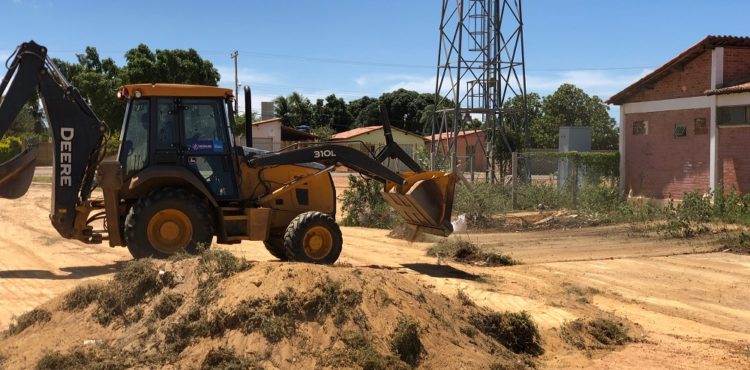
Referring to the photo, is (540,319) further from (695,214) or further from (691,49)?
(691,49)

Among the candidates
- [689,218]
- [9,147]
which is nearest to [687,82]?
[689,218]

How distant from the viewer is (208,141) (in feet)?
39.3

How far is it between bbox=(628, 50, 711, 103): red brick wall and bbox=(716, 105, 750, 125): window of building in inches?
36.1

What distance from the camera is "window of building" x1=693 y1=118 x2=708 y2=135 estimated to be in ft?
69.1

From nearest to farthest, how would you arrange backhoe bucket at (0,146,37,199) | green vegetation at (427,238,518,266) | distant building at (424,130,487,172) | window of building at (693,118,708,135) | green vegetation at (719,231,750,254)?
backhoe bucket at (0,146,37,199), green vegetation at (427,238,518,266), green vegetation at (719,231,750,254), window of building at (693,118,708,135), distant building at (424,130,487,172)

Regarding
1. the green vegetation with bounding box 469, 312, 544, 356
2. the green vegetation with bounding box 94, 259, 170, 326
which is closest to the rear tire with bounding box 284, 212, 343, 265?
the green vegetation with bounding box 94, 259, 170, 326

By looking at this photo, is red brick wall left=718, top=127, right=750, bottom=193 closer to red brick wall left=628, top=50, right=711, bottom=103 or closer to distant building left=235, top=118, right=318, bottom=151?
red brick wall left=628, top=50, right=711, bottom=103

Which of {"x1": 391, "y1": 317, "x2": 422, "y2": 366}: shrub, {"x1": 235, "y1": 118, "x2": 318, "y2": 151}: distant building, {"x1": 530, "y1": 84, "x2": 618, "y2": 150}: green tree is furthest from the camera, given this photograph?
{"x1": 530, "y1": 84, "x2": 618, "y2": 150}: green tree

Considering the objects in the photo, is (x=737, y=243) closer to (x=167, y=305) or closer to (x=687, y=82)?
(x=687, y=82)

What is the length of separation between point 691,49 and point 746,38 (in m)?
1.50

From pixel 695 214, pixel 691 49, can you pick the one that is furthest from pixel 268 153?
pixel 691 49

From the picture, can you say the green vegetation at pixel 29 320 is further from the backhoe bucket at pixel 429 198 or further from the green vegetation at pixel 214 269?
the backhoe bucket at pixel 429 198

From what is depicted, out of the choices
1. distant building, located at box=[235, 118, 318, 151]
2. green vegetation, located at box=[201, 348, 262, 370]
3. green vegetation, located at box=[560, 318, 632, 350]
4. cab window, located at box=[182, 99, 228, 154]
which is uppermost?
distant building, located at box=[235, 118, 318, 151]

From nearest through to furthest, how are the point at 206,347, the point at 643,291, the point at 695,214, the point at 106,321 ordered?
the point at 206,347
the point at 106,321
the point at 643,291
the point at 695,214
